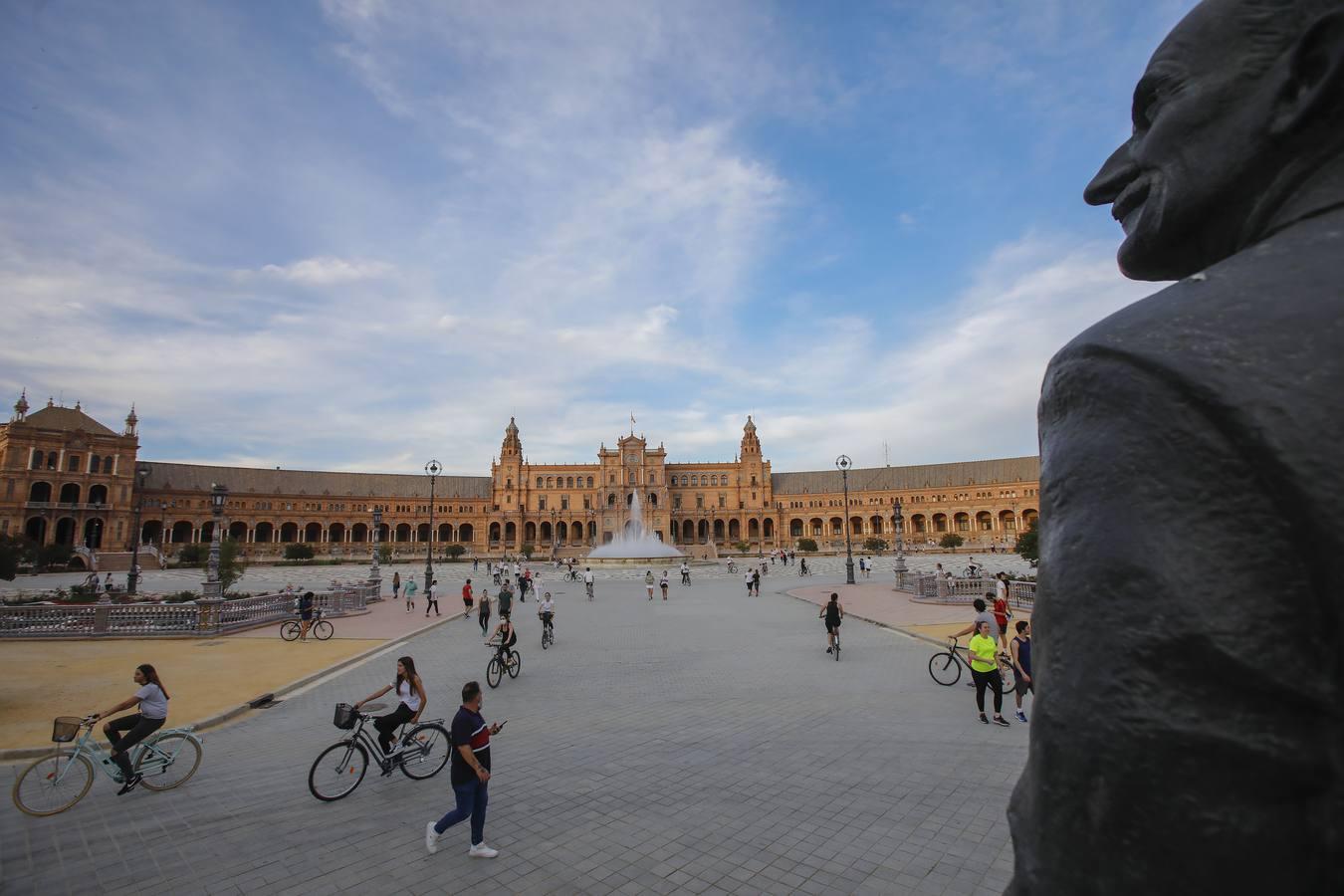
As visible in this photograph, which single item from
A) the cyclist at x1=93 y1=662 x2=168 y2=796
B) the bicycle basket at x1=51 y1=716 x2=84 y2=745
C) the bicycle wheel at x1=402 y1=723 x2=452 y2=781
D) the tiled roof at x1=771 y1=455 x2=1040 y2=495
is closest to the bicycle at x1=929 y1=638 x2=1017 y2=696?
the bicycle wheel at x1=402 y1=723 x2=452 y2=781

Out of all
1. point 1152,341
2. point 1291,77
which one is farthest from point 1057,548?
point 1291,77

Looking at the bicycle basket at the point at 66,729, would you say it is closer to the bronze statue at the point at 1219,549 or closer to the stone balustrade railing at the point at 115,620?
the bronze statue at the point at 1219,549

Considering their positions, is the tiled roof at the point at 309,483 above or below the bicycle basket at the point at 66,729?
above

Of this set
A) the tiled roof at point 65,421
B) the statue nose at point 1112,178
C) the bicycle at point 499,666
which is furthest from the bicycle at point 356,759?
the tiled roof at point 65,421

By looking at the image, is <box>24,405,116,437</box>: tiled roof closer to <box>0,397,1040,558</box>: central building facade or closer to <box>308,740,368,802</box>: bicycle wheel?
<box>0,397,1040,558</box>: central building facade

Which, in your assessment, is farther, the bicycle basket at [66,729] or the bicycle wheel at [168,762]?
the bicycle wheel at [168,762]

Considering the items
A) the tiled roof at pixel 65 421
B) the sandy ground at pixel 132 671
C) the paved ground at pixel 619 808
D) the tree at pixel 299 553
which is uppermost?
the tiled roof at pixel 65 421

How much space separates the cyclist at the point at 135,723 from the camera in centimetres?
727

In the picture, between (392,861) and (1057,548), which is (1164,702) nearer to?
(1057,548)

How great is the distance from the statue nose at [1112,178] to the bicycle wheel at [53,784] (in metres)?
9.83

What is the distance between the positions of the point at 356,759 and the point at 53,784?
296cm

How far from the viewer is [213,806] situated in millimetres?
6879

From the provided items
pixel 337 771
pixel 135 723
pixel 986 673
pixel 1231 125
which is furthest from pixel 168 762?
pixel 986 673

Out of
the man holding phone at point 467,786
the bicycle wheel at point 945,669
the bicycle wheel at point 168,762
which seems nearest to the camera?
the man holding phone at point 467,786
